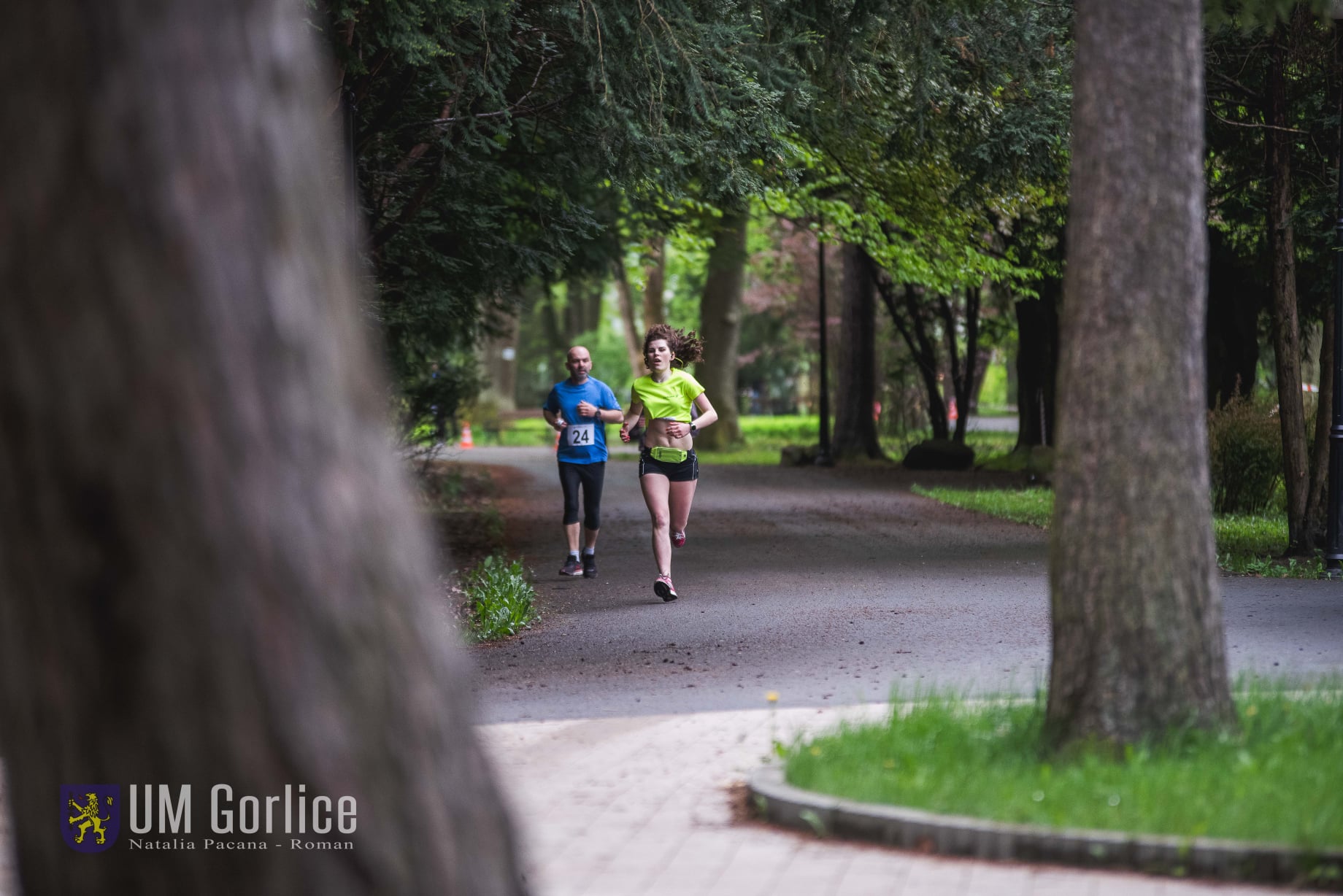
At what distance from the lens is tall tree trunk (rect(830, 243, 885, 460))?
30.9m

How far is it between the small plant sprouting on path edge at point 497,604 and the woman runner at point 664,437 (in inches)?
43.6

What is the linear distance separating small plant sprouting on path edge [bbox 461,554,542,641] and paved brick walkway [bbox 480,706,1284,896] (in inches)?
119

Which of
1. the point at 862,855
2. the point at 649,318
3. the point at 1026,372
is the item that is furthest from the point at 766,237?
the point at 862,855

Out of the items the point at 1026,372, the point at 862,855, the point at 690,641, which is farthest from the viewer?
the point at 1026,372

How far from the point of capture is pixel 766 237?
1815 inches

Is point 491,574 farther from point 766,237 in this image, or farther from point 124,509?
point 766,237

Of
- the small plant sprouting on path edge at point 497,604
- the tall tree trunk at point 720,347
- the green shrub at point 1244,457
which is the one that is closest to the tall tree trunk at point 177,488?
the small plant sprouting on path edge at point 497,604

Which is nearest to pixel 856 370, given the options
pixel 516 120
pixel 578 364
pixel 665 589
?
pixel 516 120

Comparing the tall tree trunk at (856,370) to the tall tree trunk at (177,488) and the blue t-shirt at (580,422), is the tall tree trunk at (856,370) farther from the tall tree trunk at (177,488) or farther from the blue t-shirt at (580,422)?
the tall tree trunk at (177,488)

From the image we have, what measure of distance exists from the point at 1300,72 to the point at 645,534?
Answer: 8.72 meters

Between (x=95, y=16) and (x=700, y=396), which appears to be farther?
(x=700, y=396)

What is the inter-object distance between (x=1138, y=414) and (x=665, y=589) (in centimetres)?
594

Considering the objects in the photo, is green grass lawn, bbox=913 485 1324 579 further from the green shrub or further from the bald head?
the bald head

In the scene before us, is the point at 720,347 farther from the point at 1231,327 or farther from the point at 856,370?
the point at 1231,327
